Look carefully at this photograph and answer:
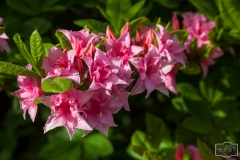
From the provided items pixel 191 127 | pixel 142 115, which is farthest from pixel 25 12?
pixel 142 115

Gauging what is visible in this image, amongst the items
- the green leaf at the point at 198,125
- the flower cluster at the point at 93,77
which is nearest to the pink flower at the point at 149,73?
the flower cluster at the point at 93,77

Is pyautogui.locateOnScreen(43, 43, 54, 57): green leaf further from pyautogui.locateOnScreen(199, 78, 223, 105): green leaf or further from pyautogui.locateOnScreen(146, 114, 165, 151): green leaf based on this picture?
pyautogui.locateOnScreen(199, 78, 223, 105): green leaf

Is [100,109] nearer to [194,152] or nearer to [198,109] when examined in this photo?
[194,152]

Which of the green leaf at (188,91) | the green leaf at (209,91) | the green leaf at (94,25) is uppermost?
the green leaf at (94,25)

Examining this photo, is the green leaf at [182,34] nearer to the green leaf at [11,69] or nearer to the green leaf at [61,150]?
the green leaf at [11,69]

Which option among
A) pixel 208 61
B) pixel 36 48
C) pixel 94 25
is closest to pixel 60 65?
pixel 36 48

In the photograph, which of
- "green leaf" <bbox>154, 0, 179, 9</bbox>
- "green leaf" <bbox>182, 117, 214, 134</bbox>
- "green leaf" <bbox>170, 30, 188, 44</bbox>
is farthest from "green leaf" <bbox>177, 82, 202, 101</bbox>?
"green leaf" <bbox>170, 30, 188, 44</bbox>

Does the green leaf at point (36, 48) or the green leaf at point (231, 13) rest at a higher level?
the green leaf at point (36, 48)
